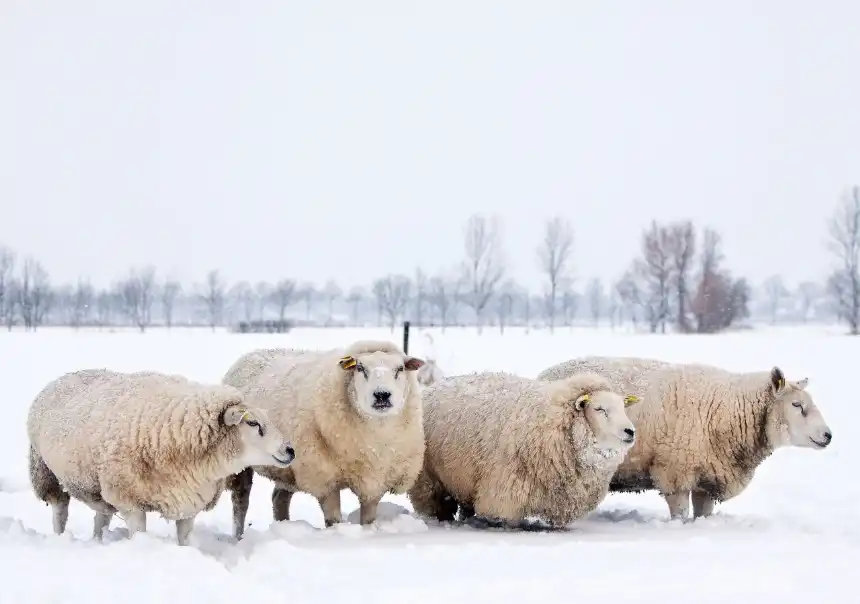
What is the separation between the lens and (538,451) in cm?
766

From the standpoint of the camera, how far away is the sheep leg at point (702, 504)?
8.73 meters

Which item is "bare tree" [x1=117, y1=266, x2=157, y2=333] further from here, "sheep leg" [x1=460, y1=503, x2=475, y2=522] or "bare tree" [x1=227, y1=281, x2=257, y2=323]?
"sheep leg" [x1=460, y1=503, x2=475, y2=522]

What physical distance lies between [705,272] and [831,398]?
38142 mm

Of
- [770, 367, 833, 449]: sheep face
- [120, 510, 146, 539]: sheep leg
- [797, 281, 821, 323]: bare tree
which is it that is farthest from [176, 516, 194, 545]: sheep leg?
[797, 281, 821, 323]: bare tree

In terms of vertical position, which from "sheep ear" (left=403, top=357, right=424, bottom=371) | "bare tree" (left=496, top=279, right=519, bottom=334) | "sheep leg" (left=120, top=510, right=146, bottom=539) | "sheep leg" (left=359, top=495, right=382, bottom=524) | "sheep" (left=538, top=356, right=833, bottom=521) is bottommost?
"sheep leg" (left=359, top=495, right=382, bottom=524)

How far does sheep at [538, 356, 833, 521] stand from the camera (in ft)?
27.5

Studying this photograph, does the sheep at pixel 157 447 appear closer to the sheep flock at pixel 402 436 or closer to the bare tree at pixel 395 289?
the sheep flock at pixel 402 436

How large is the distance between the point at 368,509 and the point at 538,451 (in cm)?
162

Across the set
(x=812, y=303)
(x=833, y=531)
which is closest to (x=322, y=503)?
(x=833, y=531)

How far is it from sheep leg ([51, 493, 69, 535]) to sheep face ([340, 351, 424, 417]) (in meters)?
2.92

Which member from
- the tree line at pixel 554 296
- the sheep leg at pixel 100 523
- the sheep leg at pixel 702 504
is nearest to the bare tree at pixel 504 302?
the tree line at pixel 554 296

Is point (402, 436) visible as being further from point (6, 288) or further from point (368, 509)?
point (6, 288)

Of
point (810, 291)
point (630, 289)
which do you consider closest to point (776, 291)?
point (810, 291)

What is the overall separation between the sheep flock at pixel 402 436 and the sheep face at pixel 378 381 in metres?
0.02
